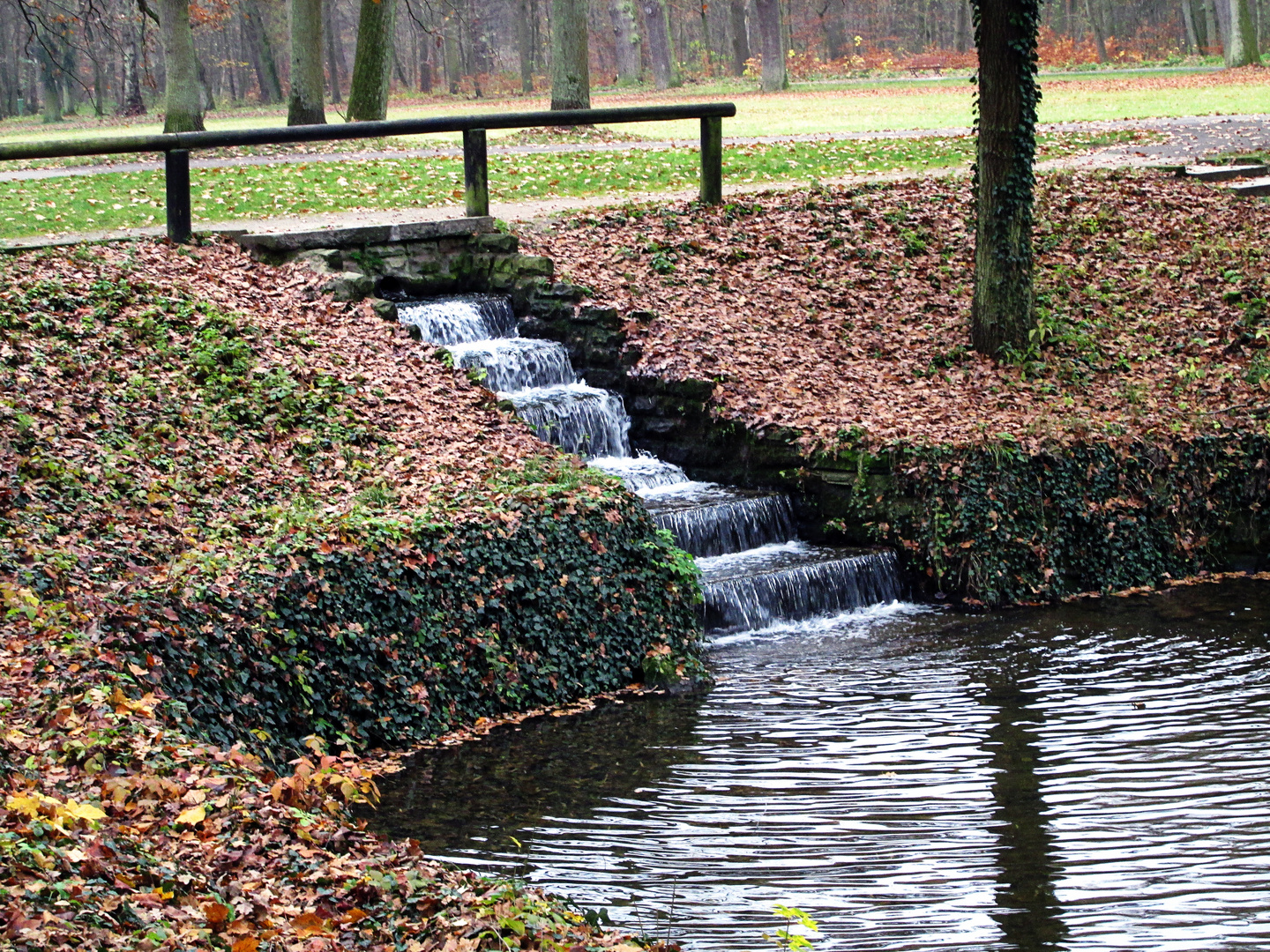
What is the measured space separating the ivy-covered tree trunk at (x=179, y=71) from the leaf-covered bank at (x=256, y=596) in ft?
35.9

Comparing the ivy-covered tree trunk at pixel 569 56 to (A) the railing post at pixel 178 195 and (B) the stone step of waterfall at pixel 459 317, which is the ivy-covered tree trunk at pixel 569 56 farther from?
(A) the railing post at pixel 178 195

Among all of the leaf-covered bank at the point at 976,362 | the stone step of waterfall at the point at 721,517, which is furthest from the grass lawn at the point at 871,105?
the stone step of waterfall at the point at 721,517

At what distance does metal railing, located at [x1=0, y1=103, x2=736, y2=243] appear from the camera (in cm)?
1255

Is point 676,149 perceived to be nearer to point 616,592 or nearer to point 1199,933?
point 616,592

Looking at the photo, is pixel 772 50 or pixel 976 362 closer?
pixel 976 362

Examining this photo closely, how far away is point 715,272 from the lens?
1504 centimetres

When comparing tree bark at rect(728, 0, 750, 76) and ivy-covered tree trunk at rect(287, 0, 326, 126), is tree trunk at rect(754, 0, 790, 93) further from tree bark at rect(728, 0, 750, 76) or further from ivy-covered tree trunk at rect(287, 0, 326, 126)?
ivy-covered tree trunk at rect(287, 0, 326, 126)

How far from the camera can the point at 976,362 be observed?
1378cm

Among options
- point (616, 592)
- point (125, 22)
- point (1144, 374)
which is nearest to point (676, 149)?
point (1144, 374)

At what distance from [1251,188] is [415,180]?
1100 cm

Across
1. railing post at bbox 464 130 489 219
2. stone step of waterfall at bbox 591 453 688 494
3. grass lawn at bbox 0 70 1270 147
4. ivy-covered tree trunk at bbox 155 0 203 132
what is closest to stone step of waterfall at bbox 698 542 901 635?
stone step of waterfall at bbox 591 453 688 494

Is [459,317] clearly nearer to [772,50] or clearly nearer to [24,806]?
[24,806]

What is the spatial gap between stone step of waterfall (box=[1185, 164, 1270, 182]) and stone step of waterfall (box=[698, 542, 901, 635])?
1032 centimetres

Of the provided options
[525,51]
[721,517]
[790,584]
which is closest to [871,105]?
[525,51]
